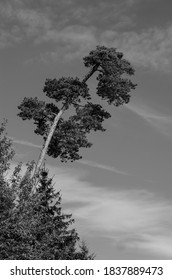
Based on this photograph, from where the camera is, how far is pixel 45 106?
34250 millimetres

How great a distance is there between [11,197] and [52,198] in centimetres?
1724

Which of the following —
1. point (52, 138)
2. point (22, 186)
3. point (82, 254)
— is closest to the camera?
point (22, 186)

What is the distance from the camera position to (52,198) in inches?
1366

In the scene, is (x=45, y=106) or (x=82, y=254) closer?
(x=45, y=106)

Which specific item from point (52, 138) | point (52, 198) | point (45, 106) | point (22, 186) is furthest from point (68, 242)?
point (22, 186)

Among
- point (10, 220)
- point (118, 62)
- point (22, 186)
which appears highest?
point (118, 62)

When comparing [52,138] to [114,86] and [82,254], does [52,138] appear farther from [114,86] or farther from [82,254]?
[82,254]

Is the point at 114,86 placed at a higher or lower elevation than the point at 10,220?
higher
